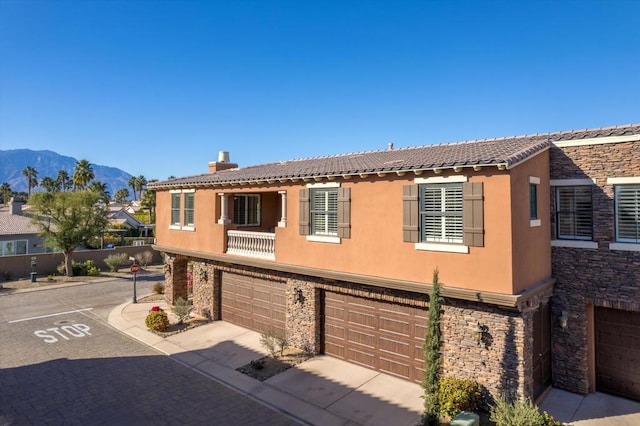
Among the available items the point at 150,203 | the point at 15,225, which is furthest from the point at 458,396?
the point at 150,203

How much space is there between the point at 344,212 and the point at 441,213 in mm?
3422

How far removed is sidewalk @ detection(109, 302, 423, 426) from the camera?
10242 millimetres

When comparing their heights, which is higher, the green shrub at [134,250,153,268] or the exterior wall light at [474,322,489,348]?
the exterior wall light at [474,322,489,348]

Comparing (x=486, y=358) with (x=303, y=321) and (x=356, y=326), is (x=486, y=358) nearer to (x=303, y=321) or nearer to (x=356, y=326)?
(x=356, y=326)

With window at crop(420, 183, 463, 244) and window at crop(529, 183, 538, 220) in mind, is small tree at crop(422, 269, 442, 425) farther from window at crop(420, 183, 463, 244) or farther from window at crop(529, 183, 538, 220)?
window at crop(529, 183, 538, 220)

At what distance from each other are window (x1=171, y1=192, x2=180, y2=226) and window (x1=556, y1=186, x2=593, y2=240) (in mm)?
17789

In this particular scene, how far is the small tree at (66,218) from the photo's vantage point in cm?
2925

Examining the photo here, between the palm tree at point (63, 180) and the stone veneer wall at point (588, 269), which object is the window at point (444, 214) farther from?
the palm tree at point (63, 180)

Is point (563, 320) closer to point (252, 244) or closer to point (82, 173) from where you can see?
point (252, 244)

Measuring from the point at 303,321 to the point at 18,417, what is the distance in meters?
8.79

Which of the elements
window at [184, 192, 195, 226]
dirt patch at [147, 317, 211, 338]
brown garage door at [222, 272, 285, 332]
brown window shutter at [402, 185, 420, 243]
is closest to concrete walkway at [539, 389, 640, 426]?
brown window shutter at [402, 185, 420, 243]

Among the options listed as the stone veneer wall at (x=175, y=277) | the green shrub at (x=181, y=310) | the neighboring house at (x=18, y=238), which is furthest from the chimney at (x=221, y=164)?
the neighboring house at (x=18, y=238)

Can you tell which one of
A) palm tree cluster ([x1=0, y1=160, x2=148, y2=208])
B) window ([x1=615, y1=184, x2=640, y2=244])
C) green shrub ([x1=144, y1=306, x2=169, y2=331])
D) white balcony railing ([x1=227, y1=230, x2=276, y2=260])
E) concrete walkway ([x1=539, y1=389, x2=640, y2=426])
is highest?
palm tree cluster ([x1=0, y1=160, x2=148, y2=208])

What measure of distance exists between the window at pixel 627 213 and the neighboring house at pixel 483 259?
0.10 feet
